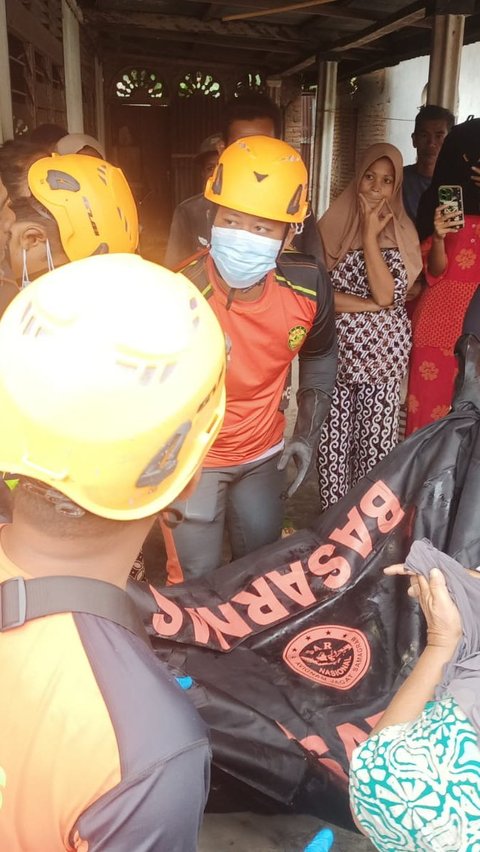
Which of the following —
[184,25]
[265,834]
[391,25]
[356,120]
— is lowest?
[265,834]

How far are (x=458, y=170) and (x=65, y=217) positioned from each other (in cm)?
239

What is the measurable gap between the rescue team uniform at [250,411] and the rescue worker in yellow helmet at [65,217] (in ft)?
1.07

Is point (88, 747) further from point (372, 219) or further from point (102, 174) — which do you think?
point (372, 219)

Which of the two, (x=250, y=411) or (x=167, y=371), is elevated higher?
(x=167, y=371)

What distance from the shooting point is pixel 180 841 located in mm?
927

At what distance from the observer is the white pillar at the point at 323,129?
10.4 metres

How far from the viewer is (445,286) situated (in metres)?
3.70

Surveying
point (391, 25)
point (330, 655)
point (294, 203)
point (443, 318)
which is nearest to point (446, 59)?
point (391, 25)

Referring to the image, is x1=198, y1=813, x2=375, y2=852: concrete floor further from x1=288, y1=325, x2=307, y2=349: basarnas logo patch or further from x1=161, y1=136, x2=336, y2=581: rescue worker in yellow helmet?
x1=288, y1=325, x2=307, y2=349: basarnas logo patch

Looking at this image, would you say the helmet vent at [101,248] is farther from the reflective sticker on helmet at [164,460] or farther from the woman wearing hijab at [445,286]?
the woman wearing hijab at [445,286]

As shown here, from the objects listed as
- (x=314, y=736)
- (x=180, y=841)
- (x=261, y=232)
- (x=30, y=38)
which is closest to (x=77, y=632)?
(x=180, y=841)

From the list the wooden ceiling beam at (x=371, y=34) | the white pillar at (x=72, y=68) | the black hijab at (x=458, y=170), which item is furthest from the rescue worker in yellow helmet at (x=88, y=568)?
the wooden ceiling beam at (x=371, y=34)

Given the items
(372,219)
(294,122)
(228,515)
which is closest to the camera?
(228,515)

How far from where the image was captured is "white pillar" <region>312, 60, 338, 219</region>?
1037 centimetres
